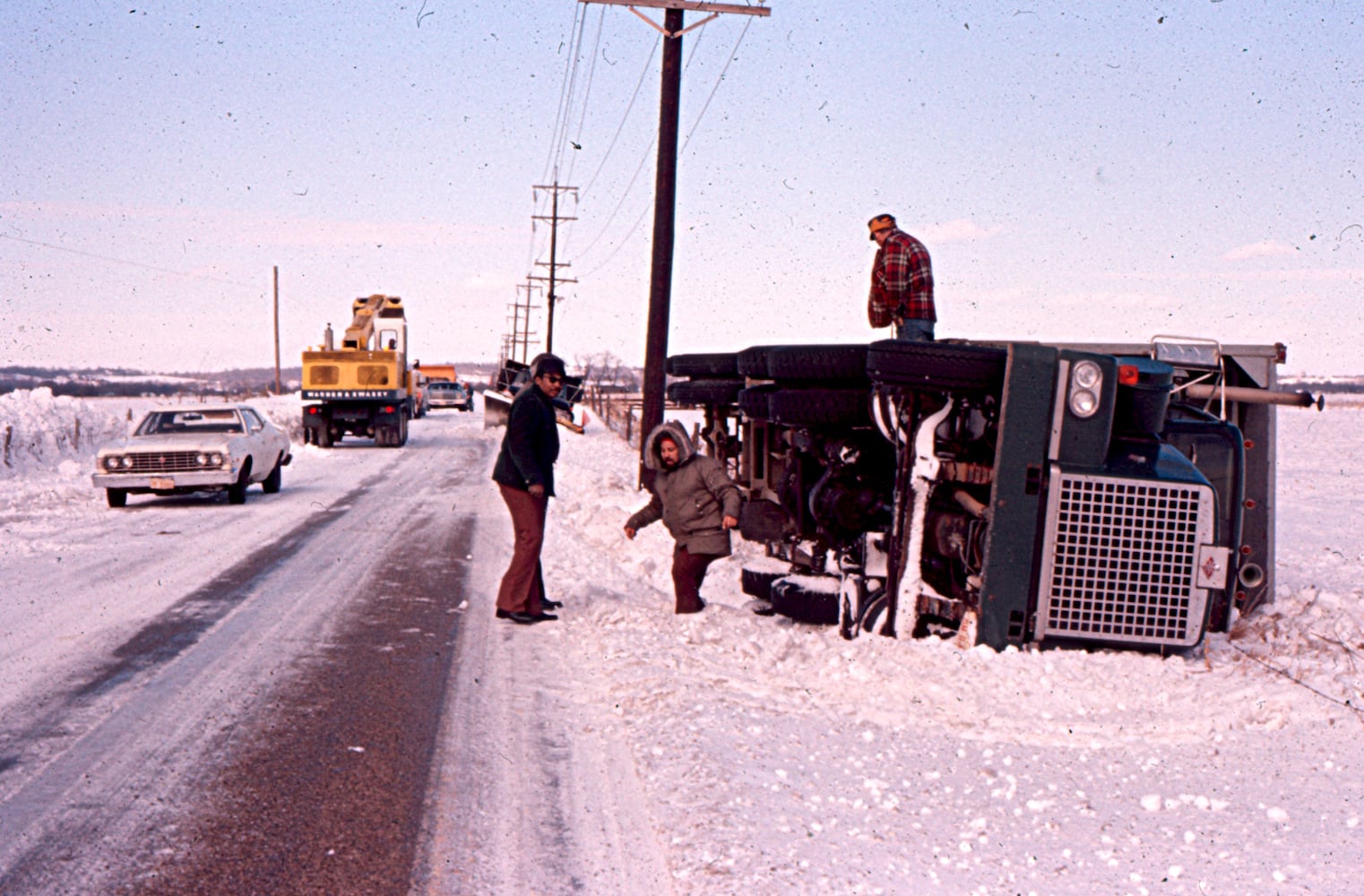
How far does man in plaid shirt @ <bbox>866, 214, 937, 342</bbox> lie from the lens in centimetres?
815

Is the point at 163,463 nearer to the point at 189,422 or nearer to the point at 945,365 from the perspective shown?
the point at 189,422

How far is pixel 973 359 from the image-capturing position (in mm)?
6090

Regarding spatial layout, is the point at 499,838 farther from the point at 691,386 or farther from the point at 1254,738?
the point at 691,386

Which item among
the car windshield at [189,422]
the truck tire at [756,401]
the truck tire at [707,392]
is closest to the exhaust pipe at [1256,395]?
the truck tire at [756,401]

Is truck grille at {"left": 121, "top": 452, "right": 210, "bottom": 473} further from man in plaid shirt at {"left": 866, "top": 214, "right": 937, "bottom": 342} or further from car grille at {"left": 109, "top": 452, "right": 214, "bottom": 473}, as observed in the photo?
man in plaid shirt at {"left": 866, "top": 214, "right": 937, "bottom": 342}

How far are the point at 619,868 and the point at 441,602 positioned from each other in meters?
5.19

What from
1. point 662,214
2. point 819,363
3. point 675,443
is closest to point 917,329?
point 819,363

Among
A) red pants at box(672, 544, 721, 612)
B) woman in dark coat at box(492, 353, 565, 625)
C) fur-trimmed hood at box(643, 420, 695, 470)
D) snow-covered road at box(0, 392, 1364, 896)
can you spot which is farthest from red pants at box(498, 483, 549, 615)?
red pants at box(672, 544, 721, 612)

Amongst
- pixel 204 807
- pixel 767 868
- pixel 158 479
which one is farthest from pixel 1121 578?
pixel 158 479

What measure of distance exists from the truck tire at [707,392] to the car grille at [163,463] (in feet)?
27.3

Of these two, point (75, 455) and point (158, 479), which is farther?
point (75, 455)

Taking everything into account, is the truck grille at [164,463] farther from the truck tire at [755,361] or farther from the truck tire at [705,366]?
the truck tire at [755,361]

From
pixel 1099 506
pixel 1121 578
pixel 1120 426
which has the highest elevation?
pixel 1120 426

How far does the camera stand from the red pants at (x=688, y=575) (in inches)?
314
